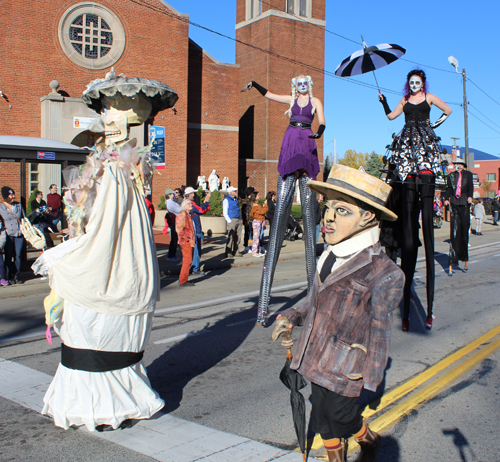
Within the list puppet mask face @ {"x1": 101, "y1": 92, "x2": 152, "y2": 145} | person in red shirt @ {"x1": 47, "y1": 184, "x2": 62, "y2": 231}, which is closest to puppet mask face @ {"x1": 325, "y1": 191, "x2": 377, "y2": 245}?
puppet mask face @ {"x1": 101, "y1": 92, "x2": 152, "y2": 145}

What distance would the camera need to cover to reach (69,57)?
26.5 meters

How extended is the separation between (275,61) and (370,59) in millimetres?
36617

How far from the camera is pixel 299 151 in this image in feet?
18.9

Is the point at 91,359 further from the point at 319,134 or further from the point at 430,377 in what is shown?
the point at 319,134

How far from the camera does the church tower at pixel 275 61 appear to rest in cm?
4034

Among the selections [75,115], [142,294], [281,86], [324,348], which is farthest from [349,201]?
[281,86]

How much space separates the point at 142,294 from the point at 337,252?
1.36 metres

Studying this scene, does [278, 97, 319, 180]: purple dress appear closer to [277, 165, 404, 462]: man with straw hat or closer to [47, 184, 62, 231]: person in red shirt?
[277, 165, 404, 462]: man with straw hat

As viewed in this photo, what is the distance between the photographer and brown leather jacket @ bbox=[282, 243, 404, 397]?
272 cm

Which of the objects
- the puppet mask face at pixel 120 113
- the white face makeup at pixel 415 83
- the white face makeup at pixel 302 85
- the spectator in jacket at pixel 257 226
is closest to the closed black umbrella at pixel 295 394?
the puppet mask face at pixel 120 113

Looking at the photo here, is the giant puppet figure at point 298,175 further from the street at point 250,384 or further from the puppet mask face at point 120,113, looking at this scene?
the puppet mask face at point 120,113

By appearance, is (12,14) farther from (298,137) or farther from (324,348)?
(324,348)

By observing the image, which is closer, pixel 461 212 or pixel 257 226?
pixel 461 212

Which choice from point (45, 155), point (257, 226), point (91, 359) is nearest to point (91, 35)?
point (257, 226)
